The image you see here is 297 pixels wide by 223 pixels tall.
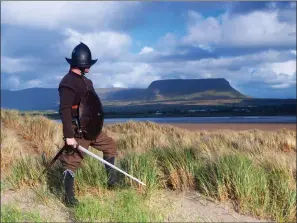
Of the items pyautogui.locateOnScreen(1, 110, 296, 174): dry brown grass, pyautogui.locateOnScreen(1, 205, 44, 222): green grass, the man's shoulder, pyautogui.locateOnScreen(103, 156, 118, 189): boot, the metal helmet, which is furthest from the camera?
pyautogui.locateOnScreen(1, 110, 296, 174): dry brown grass

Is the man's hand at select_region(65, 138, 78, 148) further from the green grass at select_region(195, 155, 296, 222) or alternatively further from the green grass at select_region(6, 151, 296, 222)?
the green grass at select_region(195, 155, 296, 222)

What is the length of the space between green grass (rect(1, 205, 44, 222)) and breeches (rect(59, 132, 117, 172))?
2.63ft

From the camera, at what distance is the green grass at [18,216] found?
23.1 ft

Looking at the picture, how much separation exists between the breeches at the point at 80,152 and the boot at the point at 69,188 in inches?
3.1

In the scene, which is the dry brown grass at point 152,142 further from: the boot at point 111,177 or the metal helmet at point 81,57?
the metal helmet at point 81,57

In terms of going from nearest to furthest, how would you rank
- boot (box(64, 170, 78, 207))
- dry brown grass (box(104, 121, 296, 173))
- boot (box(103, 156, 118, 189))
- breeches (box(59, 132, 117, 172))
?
breeches (box(59, 132, 117, 172))
boot (box(64, 170, 78, 207))
boot (box(103, 156, 118, 189))
dry brown grass (box(104, 121, 296, 173))

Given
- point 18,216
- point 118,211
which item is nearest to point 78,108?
point 118,211

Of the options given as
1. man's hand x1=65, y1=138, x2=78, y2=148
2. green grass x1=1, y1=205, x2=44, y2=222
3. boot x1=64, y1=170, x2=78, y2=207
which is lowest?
green grass x1=1, y1=205, x2=44, y2=222

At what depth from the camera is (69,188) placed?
275 inches

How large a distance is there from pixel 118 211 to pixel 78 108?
139 cm

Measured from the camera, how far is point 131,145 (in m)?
12.2

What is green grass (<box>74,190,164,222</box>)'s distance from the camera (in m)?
6.39

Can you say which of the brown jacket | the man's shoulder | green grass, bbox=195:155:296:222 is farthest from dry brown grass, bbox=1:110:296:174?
the man's shoulder

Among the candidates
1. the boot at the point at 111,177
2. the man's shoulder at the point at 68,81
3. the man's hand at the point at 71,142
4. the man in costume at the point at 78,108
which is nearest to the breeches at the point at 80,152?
the man in costume at the point at 78,108
